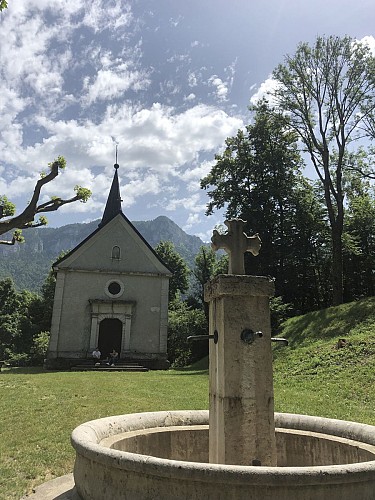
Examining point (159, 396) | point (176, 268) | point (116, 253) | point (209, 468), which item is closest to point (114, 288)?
point (116, 253)

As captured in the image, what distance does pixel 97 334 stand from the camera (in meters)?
26.8

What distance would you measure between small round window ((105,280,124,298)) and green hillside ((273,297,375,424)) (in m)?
11.1

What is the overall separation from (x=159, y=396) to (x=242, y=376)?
934 centimetres

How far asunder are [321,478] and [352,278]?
31.8 metres

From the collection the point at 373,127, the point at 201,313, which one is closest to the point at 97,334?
the point at 201,313

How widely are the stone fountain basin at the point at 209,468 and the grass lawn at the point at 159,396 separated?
169cm

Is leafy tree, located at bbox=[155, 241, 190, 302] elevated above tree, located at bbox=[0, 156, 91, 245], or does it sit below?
above

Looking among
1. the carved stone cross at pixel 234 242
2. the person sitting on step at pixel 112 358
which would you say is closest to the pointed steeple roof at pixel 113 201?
the person sitting on step at pixel 112 358

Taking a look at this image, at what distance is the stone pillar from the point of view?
423 centimetres

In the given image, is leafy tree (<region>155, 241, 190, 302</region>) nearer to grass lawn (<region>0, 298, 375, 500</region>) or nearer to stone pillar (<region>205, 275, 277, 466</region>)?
A: grass lawn (<region>0, 298, 375, 500</region>)

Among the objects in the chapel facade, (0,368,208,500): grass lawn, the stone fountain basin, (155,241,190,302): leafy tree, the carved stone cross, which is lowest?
(0,368,208,500): grass lawn

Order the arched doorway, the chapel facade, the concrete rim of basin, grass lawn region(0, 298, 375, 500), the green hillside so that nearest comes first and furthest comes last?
the concrete rim of basin
grass lawn region(0, 298, 375, 500)
the green hillside
the chapel facade
the arched doorway

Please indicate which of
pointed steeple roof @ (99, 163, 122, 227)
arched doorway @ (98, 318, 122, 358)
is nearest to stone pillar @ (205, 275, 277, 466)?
arched doorway @ (98, 318, 122, 358)

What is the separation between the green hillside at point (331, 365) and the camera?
36.8 ft
